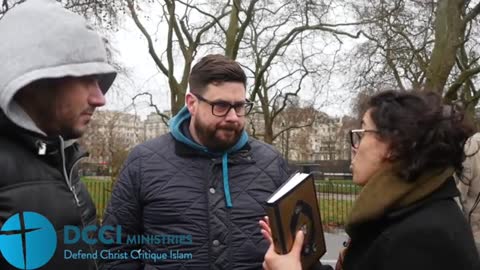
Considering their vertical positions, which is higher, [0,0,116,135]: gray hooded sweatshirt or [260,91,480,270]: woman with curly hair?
[0,0,116,135]: gray hooded sweatshirt

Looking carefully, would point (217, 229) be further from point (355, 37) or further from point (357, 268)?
point (355, 37)

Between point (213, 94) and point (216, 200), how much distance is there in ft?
1.68

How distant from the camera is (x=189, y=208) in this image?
228 centimetres

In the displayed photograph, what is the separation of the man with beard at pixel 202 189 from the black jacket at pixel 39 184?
611 mm

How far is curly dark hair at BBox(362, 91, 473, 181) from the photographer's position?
1683 millimetres

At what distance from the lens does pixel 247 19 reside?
12.2m

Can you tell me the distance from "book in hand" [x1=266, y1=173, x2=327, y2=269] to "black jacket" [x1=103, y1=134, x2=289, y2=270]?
1.41 feet

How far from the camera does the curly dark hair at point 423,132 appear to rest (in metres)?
1.68

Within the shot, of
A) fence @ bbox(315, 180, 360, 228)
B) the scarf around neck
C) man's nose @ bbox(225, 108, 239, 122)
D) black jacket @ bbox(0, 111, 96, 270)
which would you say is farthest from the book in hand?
fence @ bbox(315, 180, 360, 228)

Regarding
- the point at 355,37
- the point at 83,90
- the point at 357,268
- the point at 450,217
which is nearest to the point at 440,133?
the point at 450,217

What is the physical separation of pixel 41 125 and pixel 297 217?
0.95 metres

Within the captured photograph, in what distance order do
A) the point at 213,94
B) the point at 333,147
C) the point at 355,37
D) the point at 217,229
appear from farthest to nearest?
the point at 333,147
the point at 355,37
the point at 213,94
the point at 217,229

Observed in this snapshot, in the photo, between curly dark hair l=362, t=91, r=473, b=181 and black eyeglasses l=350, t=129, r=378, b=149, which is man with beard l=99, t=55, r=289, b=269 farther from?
curly dark hair l=362, t=91, r=473, b=181

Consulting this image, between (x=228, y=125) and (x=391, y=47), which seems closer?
(x=228, y=125)
